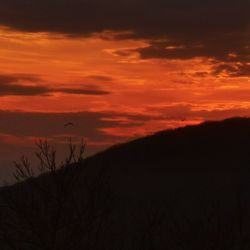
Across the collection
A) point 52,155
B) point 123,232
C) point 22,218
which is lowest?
point 123,232

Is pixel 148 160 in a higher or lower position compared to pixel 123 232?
higher

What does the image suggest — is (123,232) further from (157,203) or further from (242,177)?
(242,177)

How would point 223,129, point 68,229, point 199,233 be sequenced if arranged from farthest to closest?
point 223,129 → point 199,233 → point 68,229

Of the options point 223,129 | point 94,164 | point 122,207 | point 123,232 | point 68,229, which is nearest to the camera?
point 68,229

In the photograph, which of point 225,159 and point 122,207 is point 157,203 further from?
point 225,159

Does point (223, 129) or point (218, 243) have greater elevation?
point (223, 129)

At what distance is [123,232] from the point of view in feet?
146

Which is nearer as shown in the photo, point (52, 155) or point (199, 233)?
point (52, 155)

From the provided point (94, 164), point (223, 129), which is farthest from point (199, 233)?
point (223, 129)

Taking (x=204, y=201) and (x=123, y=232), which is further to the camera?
(x=204, y=201)

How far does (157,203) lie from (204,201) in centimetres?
357

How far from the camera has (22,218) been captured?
22672 millimetres

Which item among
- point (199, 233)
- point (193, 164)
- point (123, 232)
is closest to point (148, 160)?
point (193, 164)

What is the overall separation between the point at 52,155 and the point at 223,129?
44.3m
